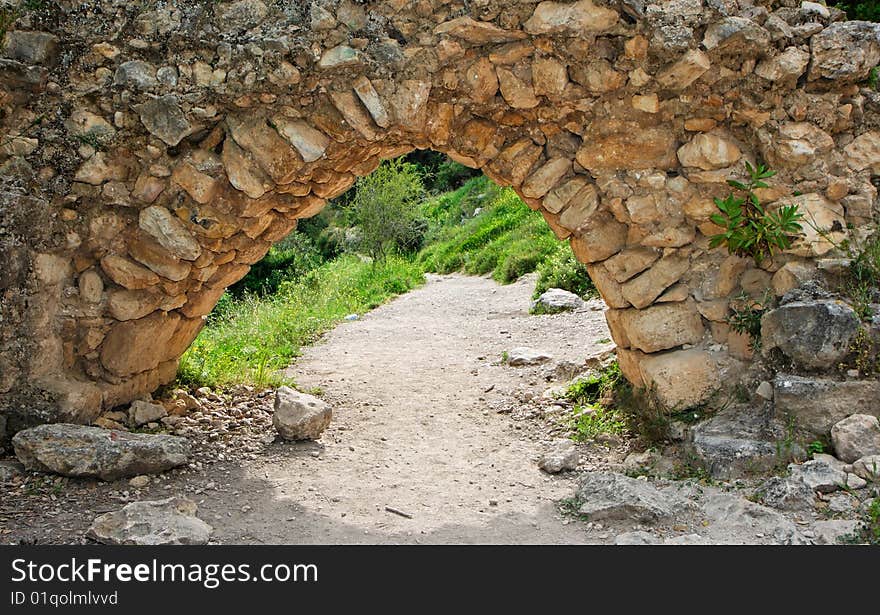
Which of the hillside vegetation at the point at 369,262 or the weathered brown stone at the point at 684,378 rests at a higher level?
the weathered brown stone at the point at 684,378

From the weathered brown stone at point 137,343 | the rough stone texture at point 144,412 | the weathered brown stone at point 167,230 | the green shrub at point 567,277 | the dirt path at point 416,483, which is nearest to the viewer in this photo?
the dirt path at point 416,483

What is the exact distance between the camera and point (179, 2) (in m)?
4.47

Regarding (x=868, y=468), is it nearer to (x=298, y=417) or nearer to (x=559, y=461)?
(x=559, y=461)

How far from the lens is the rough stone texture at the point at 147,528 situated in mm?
3408

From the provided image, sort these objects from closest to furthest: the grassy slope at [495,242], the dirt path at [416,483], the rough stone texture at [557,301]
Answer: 1. the dirt path at [416,483]
2. the rough stone texture at [557,301]
3. the grassy slope at [495,242]

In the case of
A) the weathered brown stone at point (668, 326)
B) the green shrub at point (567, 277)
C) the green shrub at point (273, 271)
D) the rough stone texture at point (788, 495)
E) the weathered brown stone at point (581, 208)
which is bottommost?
the green shrub at point (273, 271)

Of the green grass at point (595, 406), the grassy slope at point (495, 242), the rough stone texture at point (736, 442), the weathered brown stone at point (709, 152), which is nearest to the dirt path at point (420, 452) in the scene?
the green grass at point (595, 406)

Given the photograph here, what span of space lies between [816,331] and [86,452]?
400cm

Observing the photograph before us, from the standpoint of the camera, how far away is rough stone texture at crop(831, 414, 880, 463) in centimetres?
385

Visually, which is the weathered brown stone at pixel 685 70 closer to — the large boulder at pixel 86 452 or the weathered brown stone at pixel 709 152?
the weathered brown stone at pixel 709 152

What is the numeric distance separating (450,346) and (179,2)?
5.11 metres

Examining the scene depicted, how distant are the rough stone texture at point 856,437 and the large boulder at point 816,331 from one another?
0.33 m

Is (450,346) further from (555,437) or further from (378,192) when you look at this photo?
(378,192)

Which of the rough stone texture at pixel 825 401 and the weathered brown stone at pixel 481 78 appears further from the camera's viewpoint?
the weathered brown stone at pixel 481 78
